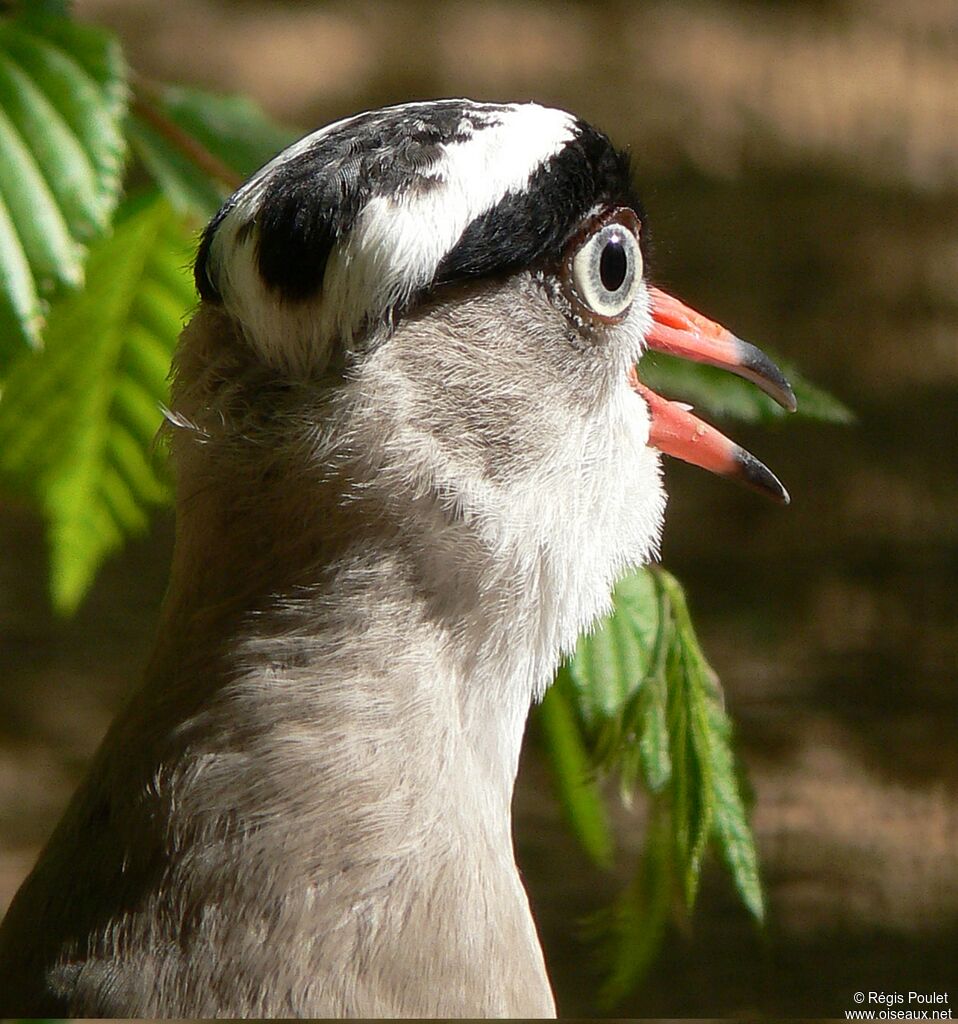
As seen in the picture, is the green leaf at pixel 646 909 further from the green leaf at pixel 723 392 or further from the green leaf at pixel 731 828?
the green leaf at pixel 723 392

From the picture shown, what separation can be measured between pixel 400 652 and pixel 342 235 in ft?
0.91

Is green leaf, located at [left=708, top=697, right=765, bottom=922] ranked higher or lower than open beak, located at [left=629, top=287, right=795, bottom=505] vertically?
lower

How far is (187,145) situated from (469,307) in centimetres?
46

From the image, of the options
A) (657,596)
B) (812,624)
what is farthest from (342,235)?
(812,624)

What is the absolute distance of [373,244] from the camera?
951 millimetres

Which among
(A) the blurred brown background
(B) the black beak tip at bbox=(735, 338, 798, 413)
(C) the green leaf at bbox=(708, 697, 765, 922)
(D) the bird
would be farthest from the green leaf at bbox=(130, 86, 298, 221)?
(A) the blurred brown background

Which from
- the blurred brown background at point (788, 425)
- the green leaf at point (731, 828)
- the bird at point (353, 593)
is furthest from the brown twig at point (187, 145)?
the blurred brown background at point (788, 425)

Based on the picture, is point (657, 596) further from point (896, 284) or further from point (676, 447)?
point (896, 284)

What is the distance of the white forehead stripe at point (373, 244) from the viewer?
3.14 feet

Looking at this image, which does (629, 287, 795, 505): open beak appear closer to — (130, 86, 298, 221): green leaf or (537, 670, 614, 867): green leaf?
(537, 670, 614, 867): green leaf

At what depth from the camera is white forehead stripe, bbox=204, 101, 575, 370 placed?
96cm

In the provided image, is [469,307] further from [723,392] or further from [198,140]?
[198,140]

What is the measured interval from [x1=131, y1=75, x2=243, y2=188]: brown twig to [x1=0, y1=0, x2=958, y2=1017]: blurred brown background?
1.81 meters

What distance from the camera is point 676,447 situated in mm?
1204
